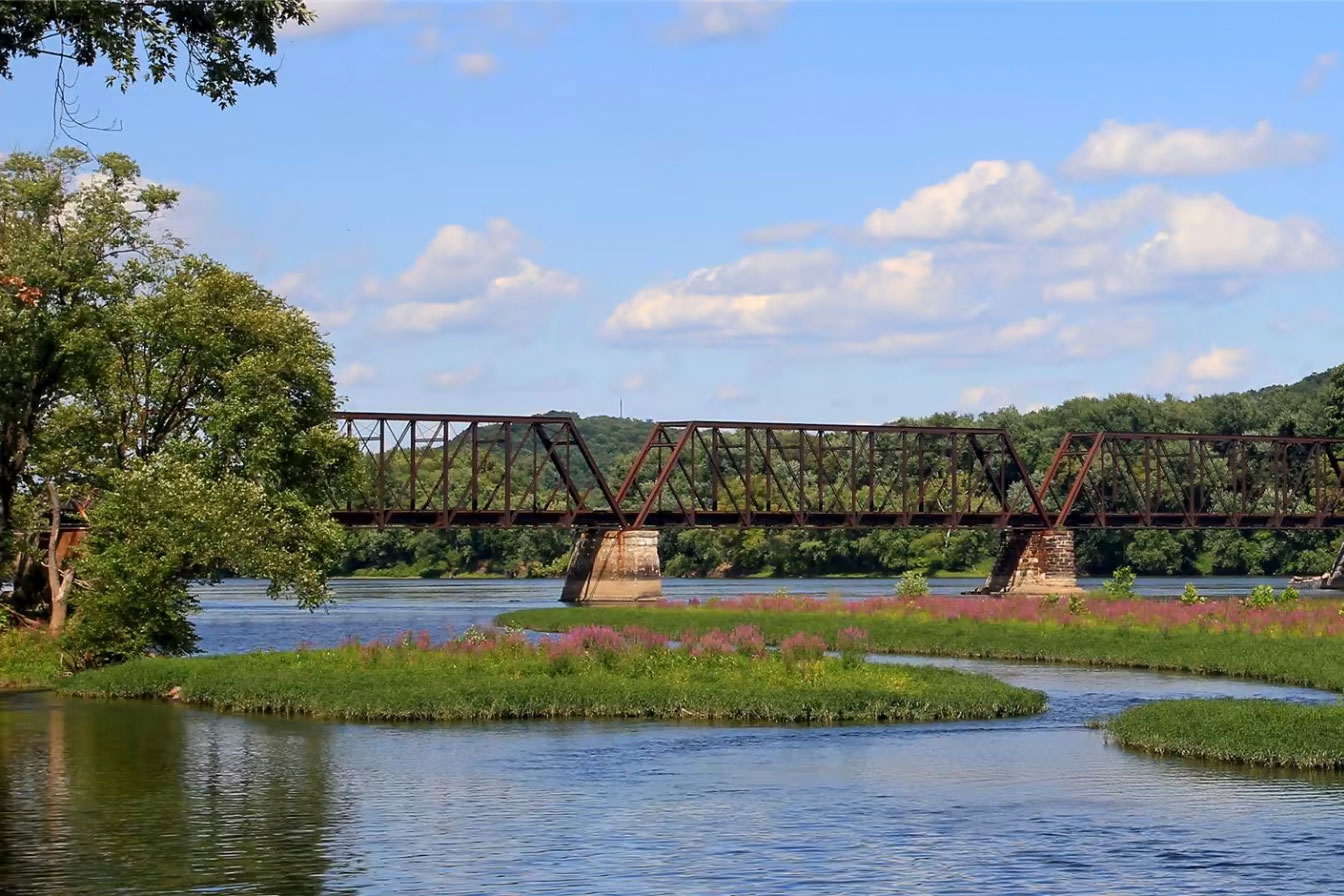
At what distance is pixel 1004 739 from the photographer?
156ft

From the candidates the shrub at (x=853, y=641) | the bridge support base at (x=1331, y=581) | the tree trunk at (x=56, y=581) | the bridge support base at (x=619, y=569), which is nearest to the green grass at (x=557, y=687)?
the tree trunk at (x=56, y=581)

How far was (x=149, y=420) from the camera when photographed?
69812 millimetres

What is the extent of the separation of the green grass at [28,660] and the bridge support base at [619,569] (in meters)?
75.6

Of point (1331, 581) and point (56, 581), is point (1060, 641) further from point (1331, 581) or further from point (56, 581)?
point (1331, 581)

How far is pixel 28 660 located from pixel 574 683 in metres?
21.8

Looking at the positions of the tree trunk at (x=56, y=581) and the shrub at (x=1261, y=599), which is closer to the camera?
the tree trunk at (x=56, y=581)

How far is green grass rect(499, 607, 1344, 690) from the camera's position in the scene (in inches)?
2559

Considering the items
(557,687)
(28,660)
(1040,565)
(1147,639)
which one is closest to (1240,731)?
(557,687)

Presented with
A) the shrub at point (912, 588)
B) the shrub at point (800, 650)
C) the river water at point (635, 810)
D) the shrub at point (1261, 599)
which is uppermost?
the shrub at point (912, 588)

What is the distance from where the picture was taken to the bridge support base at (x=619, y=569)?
141 meters

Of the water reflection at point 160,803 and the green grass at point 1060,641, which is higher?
the green grass at point 1060,641

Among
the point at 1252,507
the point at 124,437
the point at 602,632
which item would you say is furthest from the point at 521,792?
the point at 1252,507

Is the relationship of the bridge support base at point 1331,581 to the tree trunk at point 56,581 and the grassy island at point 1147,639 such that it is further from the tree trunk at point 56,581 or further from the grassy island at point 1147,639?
the tree trunk at point 56,581

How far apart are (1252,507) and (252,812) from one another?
168479 mm
